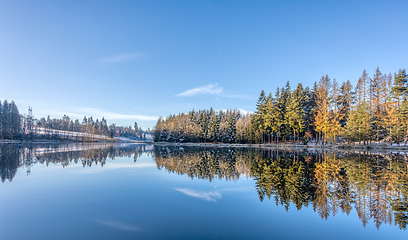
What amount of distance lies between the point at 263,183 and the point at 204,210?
5383 mm

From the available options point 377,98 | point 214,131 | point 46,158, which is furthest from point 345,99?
point 46,158

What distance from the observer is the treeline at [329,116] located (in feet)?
134

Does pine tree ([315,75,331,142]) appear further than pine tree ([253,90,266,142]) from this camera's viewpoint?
No

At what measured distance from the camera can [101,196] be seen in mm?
9336

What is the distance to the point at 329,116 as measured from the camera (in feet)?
148

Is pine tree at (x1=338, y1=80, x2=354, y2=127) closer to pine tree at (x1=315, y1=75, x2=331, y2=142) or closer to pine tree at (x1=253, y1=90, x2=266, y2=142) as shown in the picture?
pine tree at (x1=315, y1=75, x2=331, y2=142)

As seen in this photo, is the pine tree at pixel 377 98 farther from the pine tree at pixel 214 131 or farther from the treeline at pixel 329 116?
the pine tree at pixel 214 131

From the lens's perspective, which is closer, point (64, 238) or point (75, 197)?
point (64, 238)

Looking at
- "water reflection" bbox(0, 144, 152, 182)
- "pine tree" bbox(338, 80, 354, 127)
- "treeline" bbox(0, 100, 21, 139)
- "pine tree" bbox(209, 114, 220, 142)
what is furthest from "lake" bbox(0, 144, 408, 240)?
"treeline" bbox(0, 100, 21, 139)

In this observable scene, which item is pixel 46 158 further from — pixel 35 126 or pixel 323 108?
pixel 35 126

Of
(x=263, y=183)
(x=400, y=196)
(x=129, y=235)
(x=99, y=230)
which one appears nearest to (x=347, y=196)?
(x=400, y=196)

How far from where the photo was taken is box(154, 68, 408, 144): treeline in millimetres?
40763

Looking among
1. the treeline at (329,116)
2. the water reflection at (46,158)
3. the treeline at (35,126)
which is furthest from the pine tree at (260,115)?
the treeline at (35,126)

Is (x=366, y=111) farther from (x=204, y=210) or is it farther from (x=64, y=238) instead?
(x=64, y=238)
